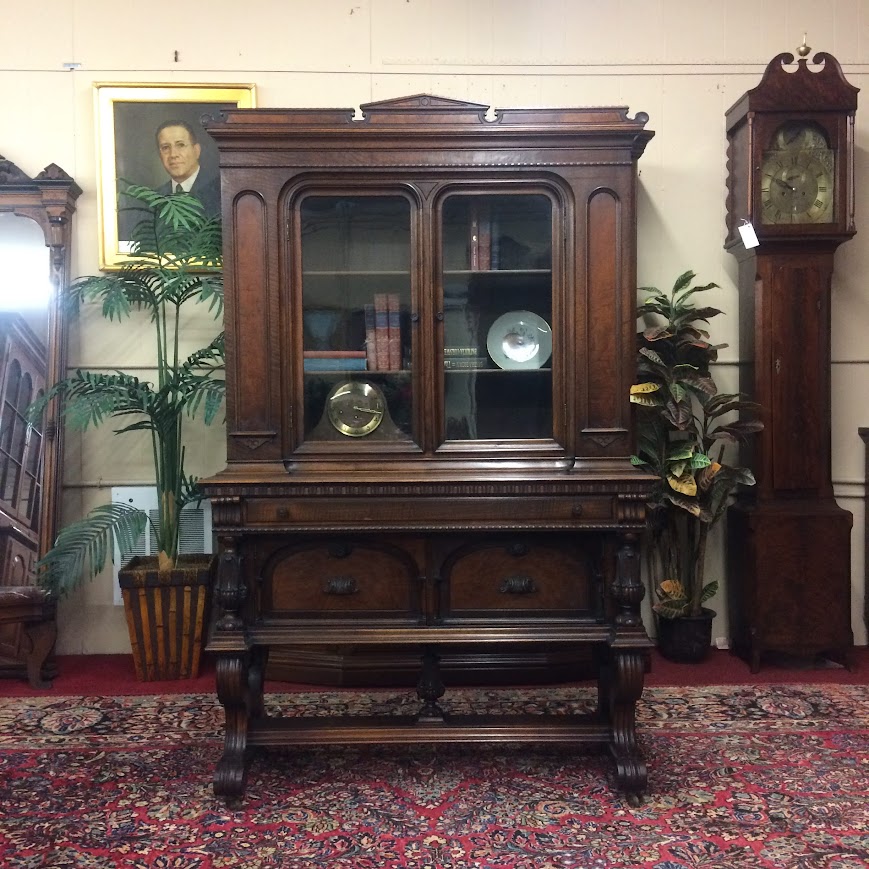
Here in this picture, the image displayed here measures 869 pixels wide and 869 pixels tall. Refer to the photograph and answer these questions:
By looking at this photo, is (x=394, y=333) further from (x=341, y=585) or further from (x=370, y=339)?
(x=341, y=585)

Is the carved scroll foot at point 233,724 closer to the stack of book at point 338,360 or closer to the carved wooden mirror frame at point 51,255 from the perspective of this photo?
the stack of book at point 338,360

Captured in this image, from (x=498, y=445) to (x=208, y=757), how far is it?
4.26 feet

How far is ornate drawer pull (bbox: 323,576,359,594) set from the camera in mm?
2293

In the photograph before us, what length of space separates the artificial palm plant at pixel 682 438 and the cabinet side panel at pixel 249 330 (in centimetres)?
137

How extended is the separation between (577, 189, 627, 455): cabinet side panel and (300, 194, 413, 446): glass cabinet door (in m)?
0.52

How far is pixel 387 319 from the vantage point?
244 cm

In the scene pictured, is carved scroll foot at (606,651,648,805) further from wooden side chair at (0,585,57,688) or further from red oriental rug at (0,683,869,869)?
wooden side chair at (0,585,57,688)

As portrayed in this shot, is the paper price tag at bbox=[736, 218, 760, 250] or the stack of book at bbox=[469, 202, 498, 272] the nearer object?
the stack of book at bbox=[469, 202, 498, 272]

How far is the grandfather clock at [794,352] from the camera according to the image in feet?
9.92

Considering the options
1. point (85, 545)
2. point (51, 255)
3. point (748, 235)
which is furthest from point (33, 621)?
point (748, 235)

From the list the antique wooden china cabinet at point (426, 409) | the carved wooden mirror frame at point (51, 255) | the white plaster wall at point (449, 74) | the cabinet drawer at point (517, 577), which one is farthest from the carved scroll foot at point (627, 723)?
the carved wooden mirror frame at point (51, 255)

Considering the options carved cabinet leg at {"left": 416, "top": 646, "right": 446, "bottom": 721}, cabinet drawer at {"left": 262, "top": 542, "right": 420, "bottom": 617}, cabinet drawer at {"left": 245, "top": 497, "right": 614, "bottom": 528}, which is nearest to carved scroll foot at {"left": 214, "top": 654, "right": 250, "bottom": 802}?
cabinet drawer at {"left": 262, "top": 542, "right": 420, "bottom": 617}

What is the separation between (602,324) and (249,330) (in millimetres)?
1021

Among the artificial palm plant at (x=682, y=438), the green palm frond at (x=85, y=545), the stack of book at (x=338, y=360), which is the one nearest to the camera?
the stack of book at (x=338, y=360)
